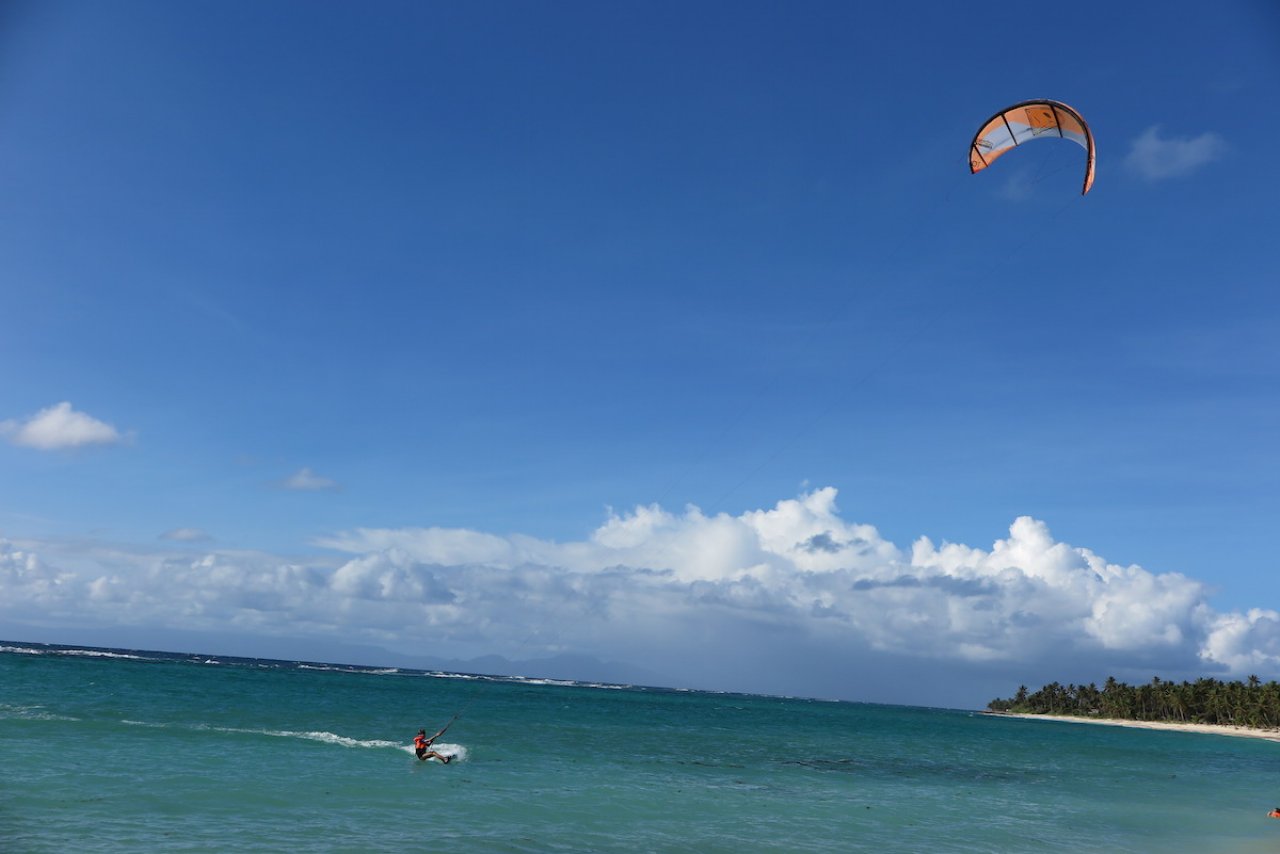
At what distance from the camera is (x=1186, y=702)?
4953 inches

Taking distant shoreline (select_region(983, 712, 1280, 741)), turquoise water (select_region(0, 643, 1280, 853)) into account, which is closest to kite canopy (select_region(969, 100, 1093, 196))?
turquoise water (select_region(0, 643, 1280, 853))

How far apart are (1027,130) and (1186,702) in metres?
140

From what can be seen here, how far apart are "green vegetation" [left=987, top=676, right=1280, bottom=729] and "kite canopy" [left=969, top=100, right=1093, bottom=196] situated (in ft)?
395

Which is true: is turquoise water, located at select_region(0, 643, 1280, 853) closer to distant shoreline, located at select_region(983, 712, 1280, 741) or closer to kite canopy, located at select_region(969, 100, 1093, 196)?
kite canopy, located at select_region(969, 100, 1093, 196)

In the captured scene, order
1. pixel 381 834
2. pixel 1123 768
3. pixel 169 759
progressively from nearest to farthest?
pixel 381 834 → pixel 169 759 → pixel 1123 768

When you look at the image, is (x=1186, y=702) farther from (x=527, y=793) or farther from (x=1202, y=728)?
(x=527, y=793)

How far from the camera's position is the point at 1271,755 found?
60438mm

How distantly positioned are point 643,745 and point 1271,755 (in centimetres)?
5318

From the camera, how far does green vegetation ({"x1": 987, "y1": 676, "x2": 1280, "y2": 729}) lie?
108m

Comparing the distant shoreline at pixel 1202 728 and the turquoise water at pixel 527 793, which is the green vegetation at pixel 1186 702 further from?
the turquoise water at pixel 527 793

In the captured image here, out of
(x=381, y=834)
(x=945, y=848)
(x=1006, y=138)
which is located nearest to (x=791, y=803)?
(x=945, y=848)

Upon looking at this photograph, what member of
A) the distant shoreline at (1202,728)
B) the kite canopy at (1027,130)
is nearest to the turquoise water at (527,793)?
the kite canopy at (1027,130)

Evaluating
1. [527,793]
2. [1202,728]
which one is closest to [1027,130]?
[527,793]

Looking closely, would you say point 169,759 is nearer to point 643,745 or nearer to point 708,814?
point 708,814
